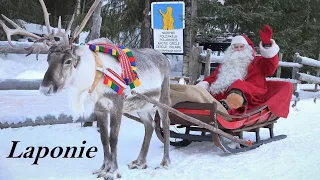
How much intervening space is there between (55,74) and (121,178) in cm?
128

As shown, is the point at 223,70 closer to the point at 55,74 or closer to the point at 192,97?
the point at 192,97

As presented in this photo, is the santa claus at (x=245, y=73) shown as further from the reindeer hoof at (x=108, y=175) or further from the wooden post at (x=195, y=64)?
the reindeer hoof at (x=108, y=175)

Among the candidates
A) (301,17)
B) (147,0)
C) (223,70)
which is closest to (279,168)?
(223,70)

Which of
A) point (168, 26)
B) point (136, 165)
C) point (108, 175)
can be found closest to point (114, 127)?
point (108, 175)

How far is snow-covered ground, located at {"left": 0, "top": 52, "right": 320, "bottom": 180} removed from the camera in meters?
4.40

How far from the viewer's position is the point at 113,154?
4293 mm

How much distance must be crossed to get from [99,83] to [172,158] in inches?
65.2

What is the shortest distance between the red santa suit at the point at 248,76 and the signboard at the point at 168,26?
0.82 m

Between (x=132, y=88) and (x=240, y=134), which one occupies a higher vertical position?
(x=132, y=88)

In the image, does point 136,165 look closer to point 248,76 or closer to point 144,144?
point 144,144

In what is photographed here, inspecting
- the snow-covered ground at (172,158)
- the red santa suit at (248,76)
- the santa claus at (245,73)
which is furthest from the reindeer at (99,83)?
the red santa suit at (248,76)

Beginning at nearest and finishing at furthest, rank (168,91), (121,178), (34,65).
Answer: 1. (121,178)
2. (168,91)
3. (34,65)

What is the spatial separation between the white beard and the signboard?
0.79 m

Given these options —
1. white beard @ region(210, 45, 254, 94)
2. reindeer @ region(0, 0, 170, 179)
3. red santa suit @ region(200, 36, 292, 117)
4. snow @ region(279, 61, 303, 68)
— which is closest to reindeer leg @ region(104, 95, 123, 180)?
reindeer @ region(0, 0, 170, 179)
